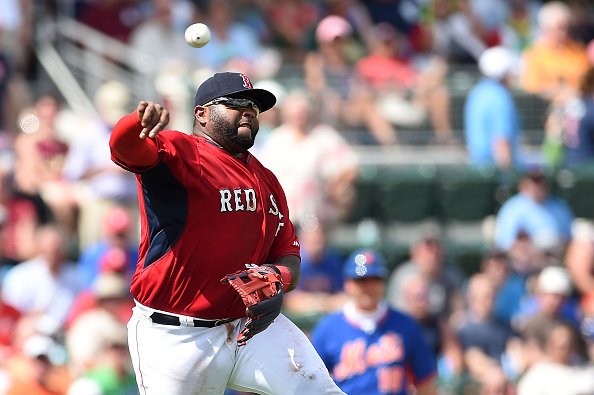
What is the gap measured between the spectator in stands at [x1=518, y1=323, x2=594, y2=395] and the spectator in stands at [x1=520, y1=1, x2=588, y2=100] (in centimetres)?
395

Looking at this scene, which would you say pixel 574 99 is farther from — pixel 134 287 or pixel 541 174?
pixel 134 287

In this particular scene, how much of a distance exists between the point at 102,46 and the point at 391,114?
111 inches

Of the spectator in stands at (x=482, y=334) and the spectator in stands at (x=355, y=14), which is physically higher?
the spectator in stands at (x=355, y=14)

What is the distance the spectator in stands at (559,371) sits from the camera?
955cm

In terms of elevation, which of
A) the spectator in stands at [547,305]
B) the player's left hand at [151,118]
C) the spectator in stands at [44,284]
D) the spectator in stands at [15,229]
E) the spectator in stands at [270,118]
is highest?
the player's left hand at [151,118]

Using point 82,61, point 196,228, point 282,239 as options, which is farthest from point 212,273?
point 82,61

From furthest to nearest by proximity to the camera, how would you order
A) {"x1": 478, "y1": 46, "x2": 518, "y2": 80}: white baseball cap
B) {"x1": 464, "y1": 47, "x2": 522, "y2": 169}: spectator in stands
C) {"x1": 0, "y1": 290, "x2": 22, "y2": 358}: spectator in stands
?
{"x1": 478, "y1": 46, "x2": 518, "y2": 80}: white baseball cap, {"x1": 464, "y1": 47, "x2": 522, "y2": 169}: spectator in stands, {"x1": 0, "y1": 290, "x2": 22, "y2": 358}: spectator in stands

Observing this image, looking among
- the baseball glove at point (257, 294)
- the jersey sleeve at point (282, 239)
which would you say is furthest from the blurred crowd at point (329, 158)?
the baseball glove at point (257, 294)

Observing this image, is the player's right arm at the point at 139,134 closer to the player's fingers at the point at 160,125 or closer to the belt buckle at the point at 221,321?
the player's fingers at the point at 160,125

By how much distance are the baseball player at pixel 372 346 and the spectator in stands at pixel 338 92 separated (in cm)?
430

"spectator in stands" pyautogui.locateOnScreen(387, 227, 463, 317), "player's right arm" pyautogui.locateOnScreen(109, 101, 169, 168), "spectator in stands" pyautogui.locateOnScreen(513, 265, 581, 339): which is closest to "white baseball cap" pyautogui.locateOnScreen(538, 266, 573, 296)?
"spectator in stands" pyautogui.locateOnScreen(513, 265, 581, 339)

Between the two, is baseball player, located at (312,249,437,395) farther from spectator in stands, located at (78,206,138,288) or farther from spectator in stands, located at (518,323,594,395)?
spectator in stands, located at (78,206,138,288)

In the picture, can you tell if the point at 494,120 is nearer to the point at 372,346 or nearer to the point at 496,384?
the point at 496,384

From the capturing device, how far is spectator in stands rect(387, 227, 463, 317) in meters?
10.8
